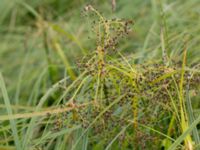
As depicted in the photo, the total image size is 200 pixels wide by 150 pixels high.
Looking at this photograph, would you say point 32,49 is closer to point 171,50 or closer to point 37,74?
point 37,74

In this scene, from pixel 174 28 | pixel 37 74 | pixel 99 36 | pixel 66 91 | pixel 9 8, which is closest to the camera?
pixel 99 36

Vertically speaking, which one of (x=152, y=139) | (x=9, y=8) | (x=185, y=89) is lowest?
(x=152, y=139)

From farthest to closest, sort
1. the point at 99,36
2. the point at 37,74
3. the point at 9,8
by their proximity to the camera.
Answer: the point at 9,8 < the point at 37,74 < the point at 99,36

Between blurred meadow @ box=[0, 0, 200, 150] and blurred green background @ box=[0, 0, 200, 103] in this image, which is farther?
blurred green background @ box=[0, 0, 200, 103]

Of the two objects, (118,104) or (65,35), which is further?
(65,35)

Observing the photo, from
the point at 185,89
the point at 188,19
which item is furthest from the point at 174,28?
the point at 185,89

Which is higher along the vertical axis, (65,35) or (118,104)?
(65,35)

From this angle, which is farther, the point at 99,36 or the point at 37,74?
the point at 37,74

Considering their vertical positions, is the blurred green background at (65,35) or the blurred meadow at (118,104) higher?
the blurred green background at (65,35)

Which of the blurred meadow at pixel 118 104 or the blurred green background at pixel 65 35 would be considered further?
the blurred green background at pixel 65 35

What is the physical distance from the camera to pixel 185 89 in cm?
152

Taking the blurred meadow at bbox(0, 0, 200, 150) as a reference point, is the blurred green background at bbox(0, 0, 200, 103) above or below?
above

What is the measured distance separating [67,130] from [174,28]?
3.30 ft

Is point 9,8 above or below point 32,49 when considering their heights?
above
